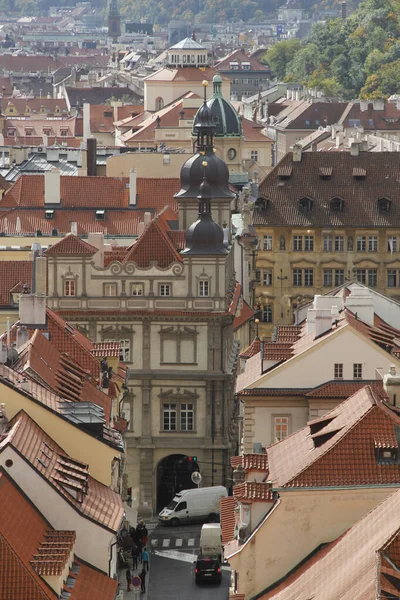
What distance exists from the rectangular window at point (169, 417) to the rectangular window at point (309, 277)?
98.7 ft

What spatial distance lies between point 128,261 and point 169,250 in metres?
1.90

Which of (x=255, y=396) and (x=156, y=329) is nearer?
(x=255, y=396)

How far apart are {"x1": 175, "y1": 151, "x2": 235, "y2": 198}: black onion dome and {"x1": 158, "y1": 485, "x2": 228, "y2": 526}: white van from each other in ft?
62.2

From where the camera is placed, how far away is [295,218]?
118 meters

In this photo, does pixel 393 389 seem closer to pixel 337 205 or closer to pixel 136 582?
pixel 136 582

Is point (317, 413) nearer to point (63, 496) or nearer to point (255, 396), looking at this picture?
point (255, 396)

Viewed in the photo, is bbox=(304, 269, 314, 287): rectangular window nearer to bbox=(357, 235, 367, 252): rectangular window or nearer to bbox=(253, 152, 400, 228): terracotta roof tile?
bbox=(253, 152, 400, 228): terracotta roof tile

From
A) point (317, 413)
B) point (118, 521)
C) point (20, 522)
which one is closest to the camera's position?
point (20, 522)

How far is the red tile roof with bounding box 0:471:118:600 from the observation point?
46625 mm

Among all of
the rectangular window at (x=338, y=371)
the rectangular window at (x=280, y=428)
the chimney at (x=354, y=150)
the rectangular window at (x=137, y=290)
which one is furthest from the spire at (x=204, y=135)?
the rectangular window at (x=280, y=428)

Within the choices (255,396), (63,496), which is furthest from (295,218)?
(63,496)

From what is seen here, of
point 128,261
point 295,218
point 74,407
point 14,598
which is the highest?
point 295,218

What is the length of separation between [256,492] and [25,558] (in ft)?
26.4

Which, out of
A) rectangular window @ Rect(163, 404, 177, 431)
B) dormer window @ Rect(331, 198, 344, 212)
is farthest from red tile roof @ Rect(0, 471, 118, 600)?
dormer window @ Rect(331, 198, 344, 212)
